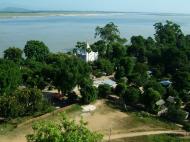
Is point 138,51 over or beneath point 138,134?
over

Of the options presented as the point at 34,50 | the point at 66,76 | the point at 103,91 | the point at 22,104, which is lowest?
the point at 103,91

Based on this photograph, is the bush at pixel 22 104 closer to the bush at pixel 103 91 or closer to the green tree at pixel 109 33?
the bush at pixel 103 91

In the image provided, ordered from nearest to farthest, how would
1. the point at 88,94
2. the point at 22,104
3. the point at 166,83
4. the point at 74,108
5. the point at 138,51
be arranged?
1. the point at 22,104
2. the point at 74,108
3. the point at 88,94
4. the point at 166,83
5. the point at 138,51

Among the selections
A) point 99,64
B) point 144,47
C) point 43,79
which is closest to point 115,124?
point 43,79

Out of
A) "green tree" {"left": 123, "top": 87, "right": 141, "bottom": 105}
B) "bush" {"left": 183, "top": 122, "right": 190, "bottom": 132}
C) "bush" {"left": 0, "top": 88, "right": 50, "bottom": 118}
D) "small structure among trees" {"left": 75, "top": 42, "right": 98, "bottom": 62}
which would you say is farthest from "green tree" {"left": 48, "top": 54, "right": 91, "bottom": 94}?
"small structure among trees" {"left": 75, "top": 42, "right": 98, "bottom": 62}

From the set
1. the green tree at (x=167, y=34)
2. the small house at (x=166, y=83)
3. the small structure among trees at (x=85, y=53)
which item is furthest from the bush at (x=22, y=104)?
the green tree at (x=167, y=34)

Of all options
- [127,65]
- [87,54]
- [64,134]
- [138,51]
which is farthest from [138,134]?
[138,51]

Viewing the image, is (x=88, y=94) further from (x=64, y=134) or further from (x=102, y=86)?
(x=64, y=134)
